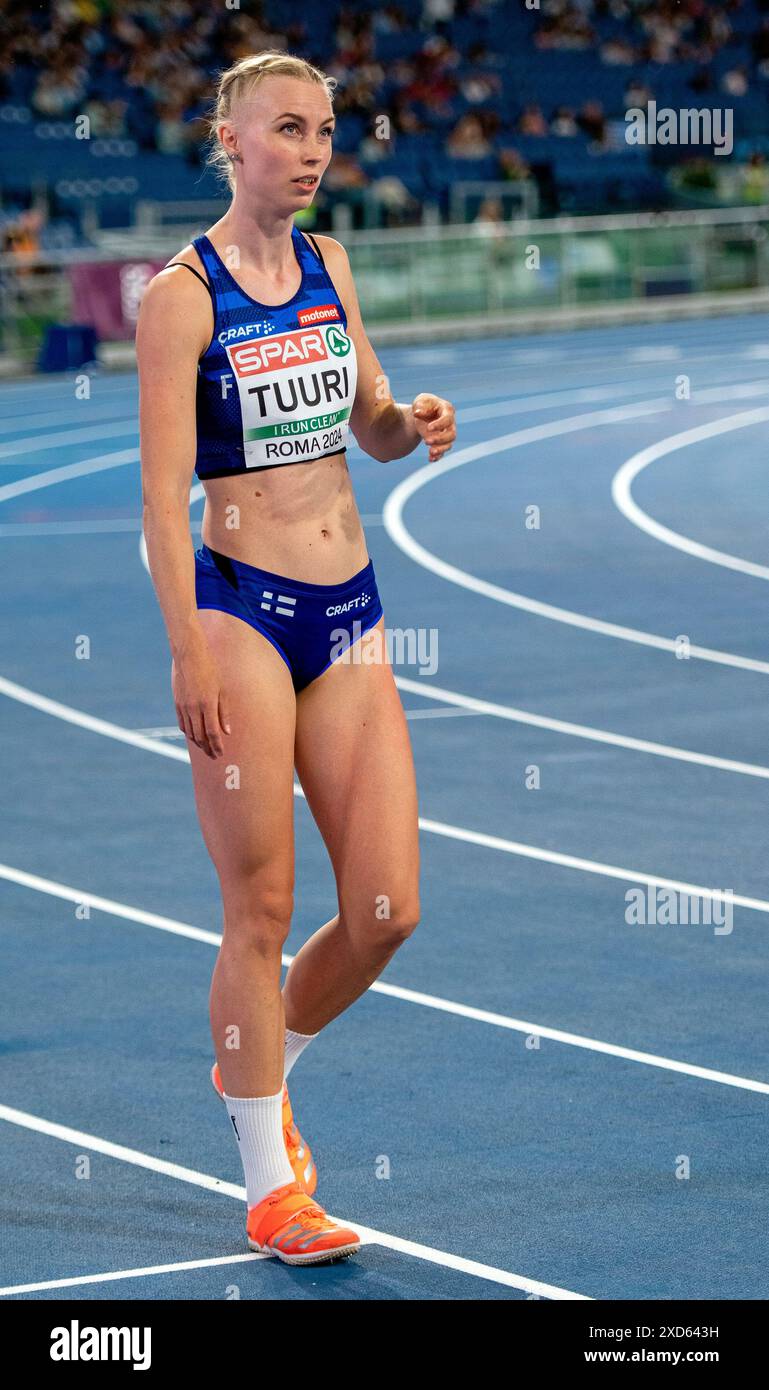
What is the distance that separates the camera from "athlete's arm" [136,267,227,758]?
14.4 feet

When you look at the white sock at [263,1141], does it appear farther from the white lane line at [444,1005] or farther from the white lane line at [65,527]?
the white lane line at [65,527]

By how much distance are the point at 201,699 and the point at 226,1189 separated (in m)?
1.33

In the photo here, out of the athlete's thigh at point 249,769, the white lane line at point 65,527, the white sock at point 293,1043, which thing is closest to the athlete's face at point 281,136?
the athlete's thigh at point 249,769

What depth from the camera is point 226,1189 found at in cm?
506

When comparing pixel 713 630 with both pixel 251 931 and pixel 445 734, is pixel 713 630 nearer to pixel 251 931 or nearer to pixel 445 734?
pixel 445 734

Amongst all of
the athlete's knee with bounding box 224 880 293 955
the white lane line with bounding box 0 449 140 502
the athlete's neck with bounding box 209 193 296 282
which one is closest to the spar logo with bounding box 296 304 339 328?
the athlete's neck with bounding box 209 193 296 282

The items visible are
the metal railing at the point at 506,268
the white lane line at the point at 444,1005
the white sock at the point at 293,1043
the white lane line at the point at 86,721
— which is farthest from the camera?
the metal railing at the point at 506,268

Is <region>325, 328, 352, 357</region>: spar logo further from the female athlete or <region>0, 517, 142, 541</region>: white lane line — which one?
<region>0, 517, 142, 541</region>: white lane line

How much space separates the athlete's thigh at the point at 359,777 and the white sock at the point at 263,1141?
0.50 metres

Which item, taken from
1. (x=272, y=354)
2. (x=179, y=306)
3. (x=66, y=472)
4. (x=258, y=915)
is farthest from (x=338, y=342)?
(x=66, y=472)

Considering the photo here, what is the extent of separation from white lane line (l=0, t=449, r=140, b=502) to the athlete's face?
46.5 ft

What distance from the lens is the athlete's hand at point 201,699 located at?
4391mm
